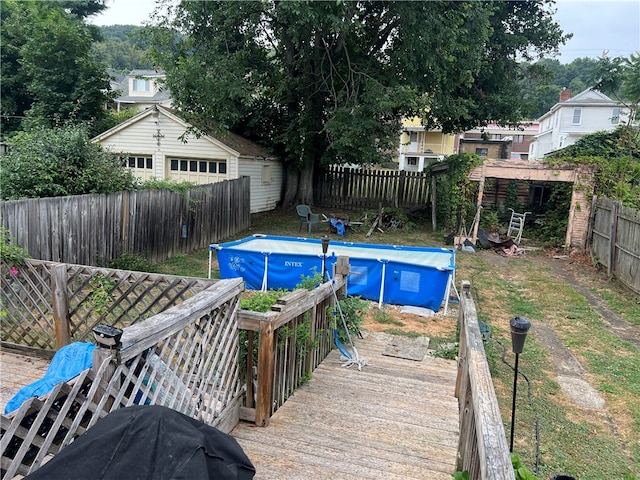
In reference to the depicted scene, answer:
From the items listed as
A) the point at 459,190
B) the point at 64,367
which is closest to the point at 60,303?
the point at 64,367

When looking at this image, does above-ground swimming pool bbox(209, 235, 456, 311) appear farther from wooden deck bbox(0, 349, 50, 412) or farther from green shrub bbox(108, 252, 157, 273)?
wooden deck bbox(0, 349, 50, 412)

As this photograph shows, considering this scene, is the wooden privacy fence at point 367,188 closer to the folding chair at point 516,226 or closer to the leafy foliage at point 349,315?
the folding chair at point 516,226

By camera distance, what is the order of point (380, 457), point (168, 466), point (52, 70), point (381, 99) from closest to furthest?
point (168, 466), point (380, 457), point (381, 99), point (52, 70)

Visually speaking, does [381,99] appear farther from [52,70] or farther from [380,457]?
[52,70]

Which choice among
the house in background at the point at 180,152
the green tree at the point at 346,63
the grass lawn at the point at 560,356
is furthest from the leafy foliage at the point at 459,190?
the house in background at the point at 180,152

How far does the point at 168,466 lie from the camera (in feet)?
5.73

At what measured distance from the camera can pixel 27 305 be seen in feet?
16.8

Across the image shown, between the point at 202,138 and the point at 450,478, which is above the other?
the point at 202,138

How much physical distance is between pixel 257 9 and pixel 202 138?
4.88 m

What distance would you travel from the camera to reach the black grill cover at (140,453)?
1700 mm

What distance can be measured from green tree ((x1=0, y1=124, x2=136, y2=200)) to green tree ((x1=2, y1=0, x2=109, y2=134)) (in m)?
12.8

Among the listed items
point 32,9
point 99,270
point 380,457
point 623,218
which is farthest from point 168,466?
point 32,9

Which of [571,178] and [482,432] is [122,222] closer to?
[482,432]

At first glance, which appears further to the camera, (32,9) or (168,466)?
(32,9)
